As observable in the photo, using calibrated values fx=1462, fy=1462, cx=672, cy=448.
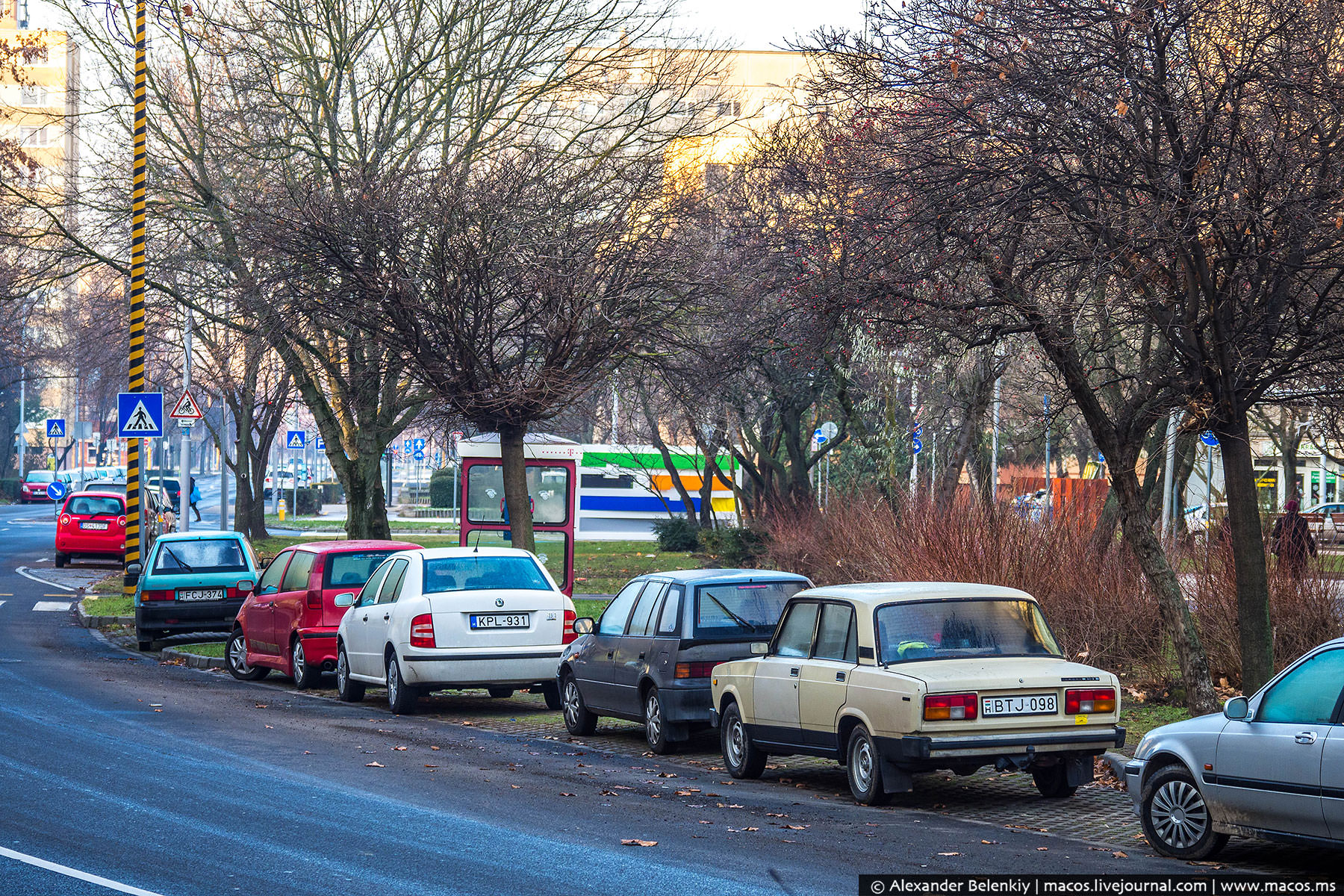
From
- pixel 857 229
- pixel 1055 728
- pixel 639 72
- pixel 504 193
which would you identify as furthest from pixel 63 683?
pixel 639 72

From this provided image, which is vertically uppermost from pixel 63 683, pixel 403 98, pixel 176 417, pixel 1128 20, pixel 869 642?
pixel 403 98

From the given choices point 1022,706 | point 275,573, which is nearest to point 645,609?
point 1022,706

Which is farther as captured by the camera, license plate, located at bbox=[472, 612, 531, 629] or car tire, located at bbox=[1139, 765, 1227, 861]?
license plate, located at bbox=[472, 612, 531, 629]

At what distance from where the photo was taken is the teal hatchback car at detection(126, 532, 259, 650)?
21203 millimetres

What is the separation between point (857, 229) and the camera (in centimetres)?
1265

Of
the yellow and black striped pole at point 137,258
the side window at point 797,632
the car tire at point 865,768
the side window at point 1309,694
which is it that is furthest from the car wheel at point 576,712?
the yellow and black striped pole at point 137,258

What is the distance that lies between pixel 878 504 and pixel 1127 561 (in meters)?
6.05

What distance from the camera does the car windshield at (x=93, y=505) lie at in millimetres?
37312

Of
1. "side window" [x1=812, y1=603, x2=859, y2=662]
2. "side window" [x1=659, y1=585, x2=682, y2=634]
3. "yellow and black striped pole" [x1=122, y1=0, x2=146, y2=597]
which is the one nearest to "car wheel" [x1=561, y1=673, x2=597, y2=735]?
"side window" [x1=659, y1=585, x2=682, y2=634]

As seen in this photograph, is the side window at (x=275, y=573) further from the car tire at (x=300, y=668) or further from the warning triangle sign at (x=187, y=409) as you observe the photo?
the warning triangle sign at (x=187, y=409)

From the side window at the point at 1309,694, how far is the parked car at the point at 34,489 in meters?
83.3

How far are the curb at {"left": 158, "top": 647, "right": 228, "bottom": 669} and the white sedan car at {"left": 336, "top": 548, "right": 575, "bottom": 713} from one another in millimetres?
5343

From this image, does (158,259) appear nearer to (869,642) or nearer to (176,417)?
(176,417)

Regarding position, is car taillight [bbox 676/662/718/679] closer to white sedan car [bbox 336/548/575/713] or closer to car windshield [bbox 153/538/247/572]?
white sedan car [bbox 336/548/575/713]
